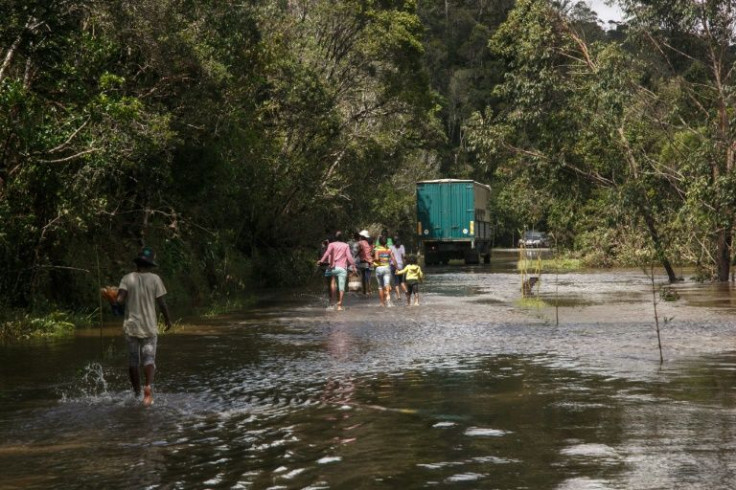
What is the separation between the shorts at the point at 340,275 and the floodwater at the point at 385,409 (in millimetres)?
4237

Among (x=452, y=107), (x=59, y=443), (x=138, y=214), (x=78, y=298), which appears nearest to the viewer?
(x=59, y=443)

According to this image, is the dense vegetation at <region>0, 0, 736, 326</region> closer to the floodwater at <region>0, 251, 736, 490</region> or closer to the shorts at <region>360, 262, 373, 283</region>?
the floodwater at <region>0, 251, 736, 490</region>

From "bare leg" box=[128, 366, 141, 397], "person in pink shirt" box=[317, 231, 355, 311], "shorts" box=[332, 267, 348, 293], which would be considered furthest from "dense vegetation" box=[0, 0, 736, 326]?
"bare leg" box=[128, 366, 141, 397]

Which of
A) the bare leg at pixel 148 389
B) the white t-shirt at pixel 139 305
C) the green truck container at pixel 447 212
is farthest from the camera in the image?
the green truck container at pixel 447 212

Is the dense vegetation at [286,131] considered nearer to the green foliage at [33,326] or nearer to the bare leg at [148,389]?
the green foliage at [33,326]

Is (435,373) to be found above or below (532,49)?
below

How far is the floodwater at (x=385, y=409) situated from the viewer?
24.1 feet

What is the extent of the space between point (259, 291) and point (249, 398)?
22.1m

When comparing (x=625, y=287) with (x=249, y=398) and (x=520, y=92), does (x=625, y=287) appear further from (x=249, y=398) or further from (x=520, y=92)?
(x=249, y=398)

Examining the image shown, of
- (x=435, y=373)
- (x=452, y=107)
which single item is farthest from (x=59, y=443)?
(x=452, y=107)

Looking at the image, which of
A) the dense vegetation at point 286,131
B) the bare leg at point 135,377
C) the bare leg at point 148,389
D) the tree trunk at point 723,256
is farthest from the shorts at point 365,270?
the bare leg at point 148,389

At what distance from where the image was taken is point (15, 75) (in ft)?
62.6

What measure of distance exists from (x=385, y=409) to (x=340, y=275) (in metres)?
13.8

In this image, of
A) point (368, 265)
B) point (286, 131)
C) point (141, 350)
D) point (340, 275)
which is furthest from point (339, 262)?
point (141, 350)
